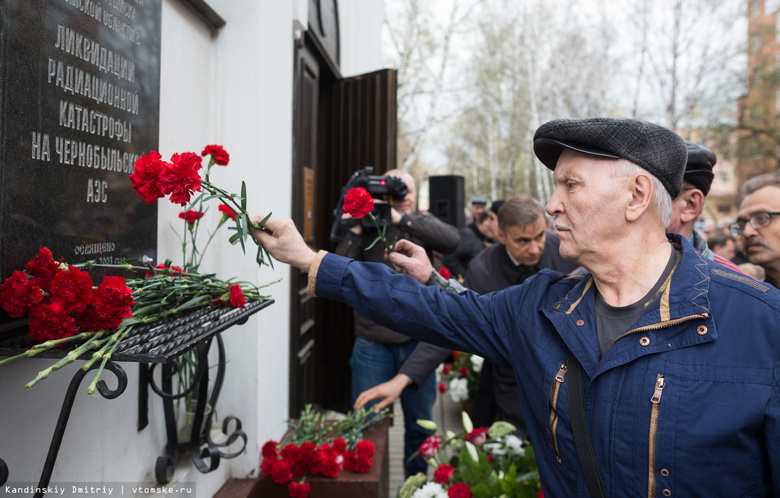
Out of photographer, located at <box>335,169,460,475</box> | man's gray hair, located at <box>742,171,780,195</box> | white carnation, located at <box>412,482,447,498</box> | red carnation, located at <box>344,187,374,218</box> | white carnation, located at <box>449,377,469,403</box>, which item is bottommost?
white carnation, located at <box>449,377,469,403</box>

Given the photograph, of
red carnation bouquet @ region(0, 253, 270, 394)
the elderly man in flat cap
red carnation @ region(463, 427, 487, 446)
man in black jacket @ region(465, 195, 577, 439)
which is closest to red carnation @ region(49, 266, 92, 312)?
red carnation bouquet @ region(0, 253, 270, 394)

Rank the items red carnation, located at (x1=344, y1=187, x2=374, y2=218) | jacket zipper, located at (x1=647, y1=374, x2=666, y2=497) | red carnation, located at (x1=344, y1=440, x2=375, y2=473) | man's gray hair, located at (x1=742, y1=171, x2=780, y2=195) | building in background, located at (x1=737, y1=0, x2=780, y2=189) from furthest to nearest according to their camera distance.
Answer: building in background, located at (x1=737, y1=0, x2=780, y2=189), red carnation, located at (x1=344, y1=440, x2=375, y2=473), man's gray hair, located at (x1=742, y1=171, x2=780, y2=195), red carnation, located at (x1=344, y1=187, x2=374, y2=218), jacket zipper, located at (x1=647, y1=374, x2=666, y2=497)

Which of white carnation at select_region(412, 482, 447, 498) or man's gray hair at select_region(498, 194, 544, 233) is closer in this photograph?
white carnation at select_region(412, 482, 447, 498)

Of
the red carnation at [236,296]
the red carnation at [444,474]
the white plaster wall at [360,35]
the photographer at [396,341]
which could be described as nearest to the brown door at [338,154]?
the photographer at [396,341]

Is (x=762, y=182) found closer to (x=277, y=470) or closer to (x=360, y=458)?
(x=360, y=458)

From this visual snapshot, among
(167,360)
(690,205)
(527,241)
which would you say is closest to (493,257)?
(527,241)

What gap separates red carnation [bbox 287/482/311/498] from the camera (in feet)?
8.95

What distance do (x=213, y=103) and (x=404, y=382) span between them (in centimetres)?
177

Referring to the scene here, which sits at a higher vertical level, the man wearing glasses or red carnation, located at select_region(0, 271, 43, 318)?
the man wearing glasses

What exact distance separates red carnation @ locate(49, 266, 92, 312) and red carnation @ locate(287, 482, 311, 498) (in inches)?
68.2

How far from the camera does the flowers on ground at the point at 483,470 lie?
8.51 ft

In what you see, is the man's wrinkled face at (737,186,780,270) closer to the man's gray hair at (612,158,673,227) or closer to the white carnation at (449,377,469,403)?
the man's gray hair at (612,158,673,227)

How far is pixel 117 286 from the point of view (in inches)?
53.2

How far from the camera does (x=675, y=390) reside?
1.35m
